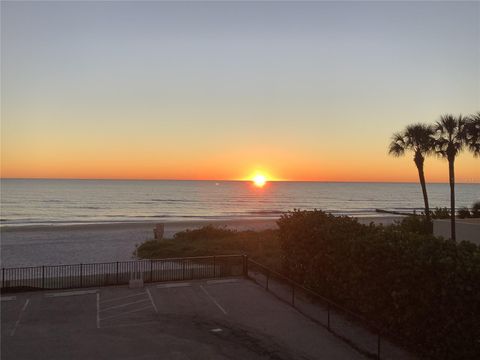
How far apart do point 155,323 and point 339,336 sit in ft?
22.3

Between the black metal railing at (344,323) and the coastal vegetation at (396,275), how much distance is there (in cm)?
40

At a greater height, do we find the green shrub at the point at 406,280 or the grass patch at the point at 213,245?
the green shrub at the point at 406,280

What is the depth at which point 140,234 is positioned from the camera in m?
53.1

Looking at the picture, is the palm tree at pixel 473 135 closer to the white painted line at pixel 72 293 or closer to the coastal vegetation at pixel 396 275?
the coastal vegetation at pixel 396 275

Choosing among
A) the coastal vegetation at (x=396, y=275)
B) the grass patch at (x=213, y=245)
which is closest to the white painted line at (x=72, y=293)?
the coastal vegetation at (x=396, y=275)

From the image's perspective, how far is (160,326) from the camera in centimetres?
1605

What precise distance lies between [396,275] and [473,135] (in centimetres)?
1603

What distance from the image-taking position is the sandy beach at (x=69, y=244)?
34.6 meters

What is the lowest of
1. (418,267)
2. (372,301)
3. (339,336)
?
(339,336)

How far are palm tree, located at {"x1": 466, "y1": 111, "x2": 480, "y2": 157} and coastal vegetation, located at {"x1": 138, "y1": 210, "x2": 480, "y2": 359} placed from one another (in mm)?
11766

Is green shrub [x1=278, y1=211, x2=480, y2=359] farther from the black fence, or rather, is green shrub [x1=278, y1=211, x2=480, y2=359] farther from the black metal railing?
the black fence

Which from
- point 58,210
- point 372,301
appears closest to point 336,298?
point 372,301

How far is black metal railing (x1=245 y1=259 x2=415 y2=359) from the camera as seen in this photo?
1414cm

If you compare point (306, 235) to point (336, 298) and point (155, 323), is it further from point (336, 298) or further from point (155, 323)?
point (155, 323)
